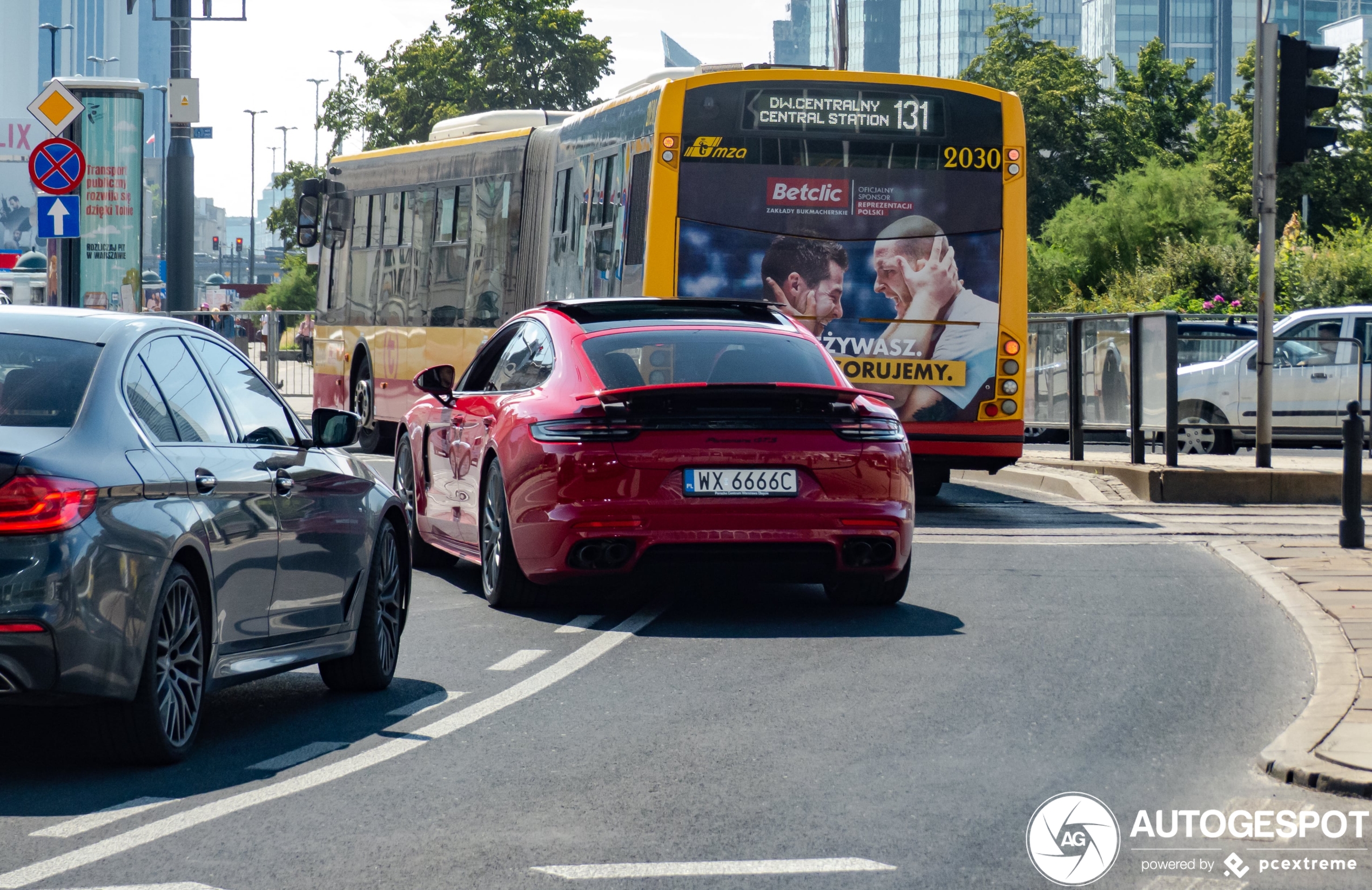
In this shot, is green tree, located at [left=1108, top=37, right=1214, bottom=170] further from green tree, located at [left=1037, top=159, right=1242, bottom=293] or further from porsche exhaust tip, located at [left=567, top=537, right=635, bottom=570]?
porsche exhaust tip, located at [left=567, top=537, right=635, bottom=570]

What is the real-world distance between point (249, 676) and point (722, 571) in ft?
10.6

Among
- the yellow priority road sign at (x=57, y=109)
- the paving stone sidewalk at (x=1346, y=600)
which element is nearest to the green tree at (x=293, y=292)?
the yellow priority road sign at (x=57, y=109)

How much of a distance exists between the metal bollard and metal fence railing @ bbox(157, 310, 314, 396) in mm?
23108

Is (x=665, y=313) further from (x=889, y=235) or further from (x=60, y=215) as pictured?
(x=60, y=215)

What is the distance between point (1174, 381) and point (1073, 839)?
1364 cm

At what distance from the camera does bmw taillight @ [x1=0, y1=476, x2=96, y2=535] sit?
5.73 meters

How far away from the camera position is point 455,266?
71.8ft

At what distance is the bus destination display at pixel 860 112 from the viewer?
1598 cm

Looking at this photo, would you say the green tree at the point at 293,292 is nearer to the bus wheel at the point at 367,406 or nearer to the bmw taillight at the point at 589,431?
the bus wheel at the point at 367,406

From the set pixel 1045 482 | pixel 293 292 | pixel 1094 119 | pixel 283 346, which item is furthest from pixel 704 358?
pixel 293 292

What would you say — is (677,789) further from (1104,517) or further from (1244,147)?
(1244,147)

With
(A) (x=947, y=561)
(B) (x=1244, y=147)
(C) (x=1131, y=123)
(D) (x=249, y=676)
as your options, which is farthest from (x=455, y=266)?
Answer: (C) (x=1131, y=123)

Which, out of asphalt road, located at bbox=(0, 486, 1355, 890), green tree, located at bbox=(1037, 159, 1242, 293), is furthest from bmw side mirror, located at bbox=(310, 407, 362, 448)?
green tree, located at bbox=(1037, 159, 1242, 293)

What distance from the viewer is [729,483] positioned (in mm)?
9578
